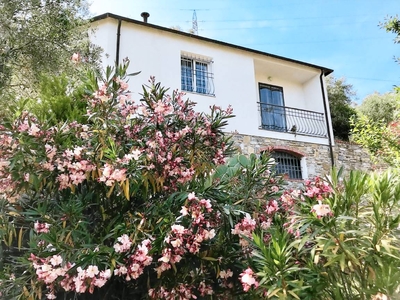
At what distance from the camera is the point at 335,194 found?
297 centimetres

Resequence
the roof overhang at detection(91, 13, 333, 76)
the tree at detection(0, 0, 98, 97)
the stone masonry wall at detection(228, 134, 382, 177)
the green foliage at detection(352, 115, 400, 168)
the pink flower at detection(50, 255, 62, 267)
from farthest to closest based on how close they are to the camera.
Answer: the stone masonry wall at detection(228, 134, 382, 177), the roof overhang at detection(91, 13, 333, 76), the green foliage at detection(352, 115, 400, 168), the tree at detection(0, 0, 98, 97), the pink flower at detection(50, 255, 62, 267)

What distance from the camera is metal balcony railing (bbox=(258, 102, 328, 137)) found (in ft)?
40.5

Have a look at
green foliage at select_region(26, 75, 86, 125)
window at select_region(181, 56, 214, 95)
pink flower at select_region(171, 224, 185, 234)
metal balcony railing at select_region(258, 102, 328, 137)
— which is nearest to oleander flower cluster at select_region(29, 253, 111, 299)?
pink flower at select_region(171, 224, 185, 234)

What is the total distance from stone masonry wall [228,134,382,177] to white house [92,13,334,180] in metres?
0.04

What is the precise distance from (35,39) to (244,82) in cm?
696

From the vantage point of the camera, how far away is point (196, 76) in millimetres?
11375

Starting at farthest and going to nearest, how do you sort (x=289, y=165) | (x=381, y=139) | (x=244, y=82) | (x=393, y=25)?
1. (x=289, y=165)
2. (x=244, y=82)
3. (x=381, y=139)
4. (x=393, y=25)

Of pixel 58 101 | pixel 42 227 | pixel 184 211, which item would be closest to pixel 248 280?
pixel 184 211

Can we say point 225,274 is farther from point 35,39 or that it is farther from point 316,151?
point 316,151

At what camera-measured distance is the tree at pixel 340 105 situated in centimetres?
1561

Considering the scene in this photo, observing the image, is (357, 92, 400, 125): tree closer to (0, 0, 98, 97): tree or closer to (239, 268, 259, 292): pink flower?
(0, 0, 98, 97): tree

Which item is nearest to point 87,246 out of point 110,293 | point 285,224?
point 110,293

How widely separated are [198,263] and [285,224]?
905 millimetres

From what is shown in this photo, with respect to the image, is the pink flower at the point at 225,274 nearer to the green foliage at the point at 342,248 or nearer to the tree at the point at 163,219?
the tree at the point at 163,219
